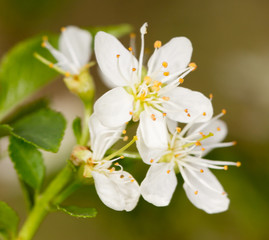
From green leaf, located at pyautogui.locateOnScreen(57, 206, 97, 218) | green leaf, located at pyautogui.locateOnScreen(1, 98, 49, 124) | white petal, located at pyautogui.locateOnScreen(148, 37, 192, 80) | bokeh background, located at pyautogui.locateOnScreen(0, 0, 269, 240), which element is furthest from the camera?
bokeh background, located at pyautogui.locateOnScreen(0, 0, 269, 240)

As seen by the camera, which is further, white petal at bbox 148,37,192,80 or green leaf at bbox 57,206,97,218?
white petal at bbox 148,37,192,80

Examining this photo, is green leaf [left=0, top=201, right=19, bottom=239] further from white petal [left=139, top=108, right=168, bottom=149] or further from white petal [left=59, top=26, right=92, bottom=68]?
white petal [left=59, top=26, right=92, bottom=68]

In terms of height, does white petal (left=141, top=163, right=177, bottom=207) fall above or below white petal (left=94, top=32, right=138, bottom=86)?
below

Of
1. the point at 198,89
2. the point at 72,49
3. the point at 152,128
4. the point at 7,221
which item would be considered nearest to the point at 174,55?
the point at 152,128

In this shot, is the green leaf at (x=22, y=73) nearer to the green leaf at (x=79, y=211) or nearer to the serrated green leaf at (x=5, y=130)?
the serrated green leaf at (x=5, y=130)

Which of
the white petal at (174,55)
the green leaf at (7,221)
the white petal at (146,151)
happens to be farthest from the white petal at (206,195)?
the green leaf at (7,221)

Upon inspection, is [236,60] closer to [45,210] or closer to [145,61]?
[145,61]

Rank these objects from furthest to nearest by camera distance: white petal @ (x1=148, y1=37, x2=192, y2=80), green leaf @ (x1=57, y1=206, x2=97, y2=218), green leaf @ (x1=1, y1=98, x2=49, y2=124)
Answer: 1. green leaf @ (x1=1, y1=98, x2=49, y2=124)
2. white petal @ (x1=148, y1=37, x2=192, y2=80)
3. green leaf @ (x1=57, y1=206, x2=97, y2=218)

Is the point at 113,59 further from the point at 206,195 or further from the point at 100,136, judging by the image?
the point at 206,195

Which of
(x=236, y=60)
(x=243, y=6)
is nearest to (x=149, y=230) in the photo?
(x=236, y=60)

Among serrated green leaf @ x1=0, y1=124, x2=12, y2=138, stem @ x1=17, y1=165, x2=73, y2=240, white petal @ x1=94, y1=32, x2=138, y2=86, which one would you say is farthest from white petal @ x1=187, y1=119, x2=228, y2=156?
serrated green leaf @ x1=0, y1=124, x2=12, y2=138
